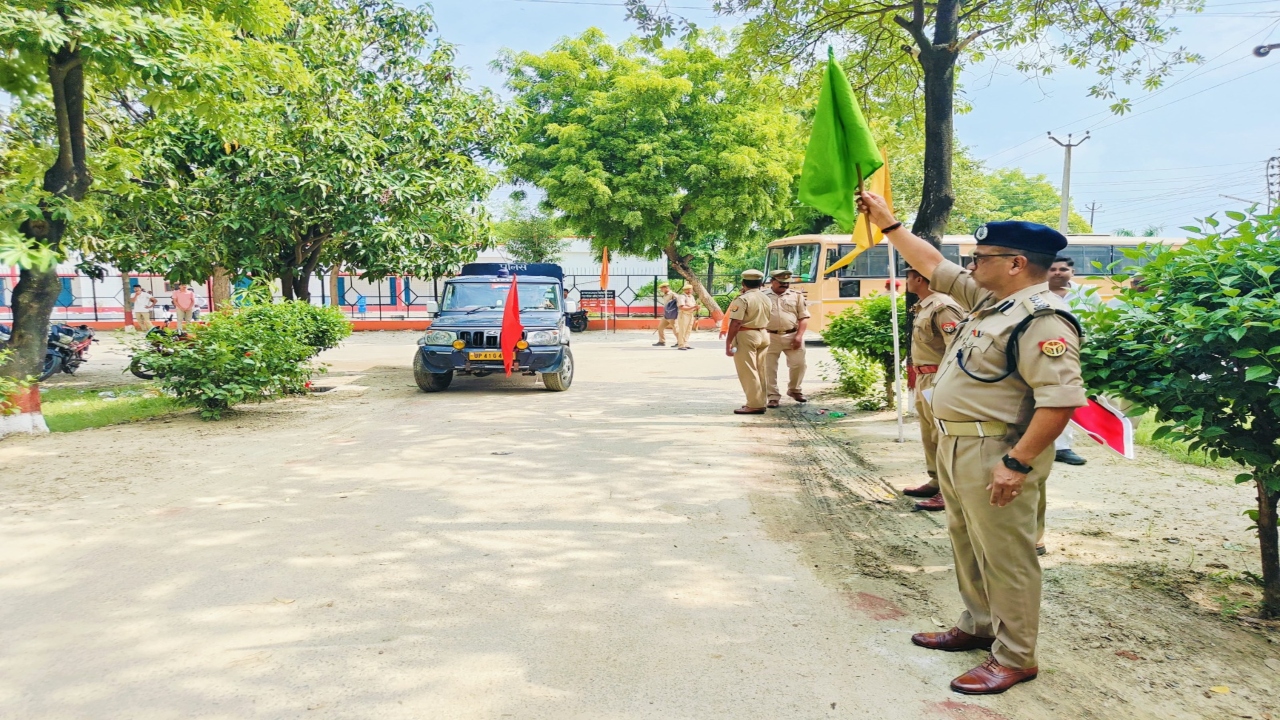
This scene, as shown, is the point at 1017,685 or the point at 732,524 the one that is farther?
the point at 732,524

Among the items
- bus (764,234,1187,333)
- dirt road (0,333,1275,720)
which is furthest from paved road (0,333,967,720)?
bus (764,234,1187,333)

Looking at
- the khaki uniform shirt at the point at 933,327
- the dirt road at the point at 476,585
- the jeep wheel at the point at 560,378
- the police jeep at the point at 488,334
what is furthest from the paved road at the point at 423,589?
the jeep wheel at the point at 560,378

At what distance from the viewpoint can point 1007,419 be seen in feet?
9.75

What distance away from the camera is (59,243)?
322 inches

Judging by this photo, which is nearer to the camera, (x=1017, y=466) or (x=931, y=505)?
(x=1017, y=466)

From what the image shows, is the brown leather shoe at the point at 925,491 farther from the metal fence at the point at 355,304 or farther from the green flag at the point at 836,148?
the metal fence at the point at 355,304

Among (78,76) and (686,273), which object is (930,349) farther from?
(686,273)

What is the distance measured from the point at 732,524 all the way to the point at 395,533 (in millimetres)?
2103

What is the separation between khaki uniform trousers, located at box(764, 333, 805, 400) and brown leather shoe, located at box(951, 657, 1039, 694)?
709 centimetres

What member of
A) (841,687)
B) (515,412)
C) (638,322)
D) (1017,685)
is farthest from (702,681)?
(638,322)

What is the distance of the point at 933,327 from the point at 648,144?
65.0 feet

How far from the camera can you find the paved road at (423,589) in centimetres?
298

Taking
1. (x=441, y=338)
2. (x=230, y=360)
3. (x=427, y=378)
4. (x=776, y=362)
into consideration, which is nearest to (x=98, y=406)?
(x=230, y=360)

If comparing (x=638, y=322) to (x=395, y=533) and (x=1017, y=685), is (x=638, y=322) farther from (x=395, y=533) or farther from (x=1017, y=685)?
(x=1017, y=685)
